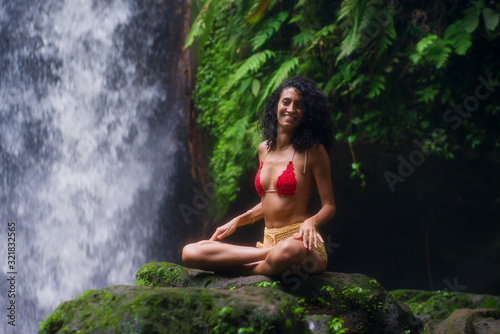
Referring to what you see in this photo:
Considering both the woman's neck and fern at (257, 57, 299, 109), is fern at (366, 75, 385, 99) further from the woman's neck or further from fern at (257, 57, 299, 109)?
the woman's neck

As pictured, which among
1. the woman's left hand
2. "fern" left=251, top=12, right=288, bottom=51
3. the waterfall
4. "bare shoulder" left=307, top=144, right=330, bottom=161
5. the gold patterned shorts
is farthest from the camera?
the waterfall

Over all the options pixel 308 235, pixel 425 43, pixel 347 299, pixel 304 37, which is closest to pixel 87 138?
pixel 304 37

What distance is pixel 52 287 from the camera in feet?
25.9

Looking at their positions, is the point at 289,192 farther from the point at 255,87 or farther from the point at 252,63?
the point at 255,87

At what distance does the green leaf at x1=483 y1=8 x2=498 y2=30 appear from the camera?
5.03 metres

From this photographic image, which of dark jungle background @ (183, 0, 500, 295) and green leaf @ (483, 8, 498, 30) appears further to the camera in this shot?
dark jungle background @ (183, 0, 500, 295)

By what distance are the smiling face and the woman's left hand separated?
866 mm

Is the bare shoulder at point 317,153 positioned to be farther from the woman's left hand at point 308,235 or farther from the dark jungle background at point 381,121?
the dark jungle background at point 381,121

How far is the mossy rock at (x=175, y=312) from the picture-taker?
→ 2.30 metres

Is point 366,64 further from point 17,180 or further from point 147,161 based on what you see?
point 17,180

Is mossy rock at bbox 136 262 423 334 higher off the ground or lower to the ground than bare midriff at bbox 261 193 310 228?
lower

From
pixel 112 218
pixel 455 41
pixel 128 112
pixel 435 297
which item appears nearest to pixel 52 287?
pixel 112 218

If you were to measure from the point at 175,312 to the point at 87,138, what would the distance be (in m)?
6.84

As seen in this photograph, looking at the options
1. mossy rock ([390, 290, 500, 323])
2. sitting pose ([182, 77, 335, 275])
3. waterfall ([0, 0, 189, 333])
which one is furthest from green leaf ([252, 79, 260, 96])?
mossy rock ([390, 290, 500, 323])
